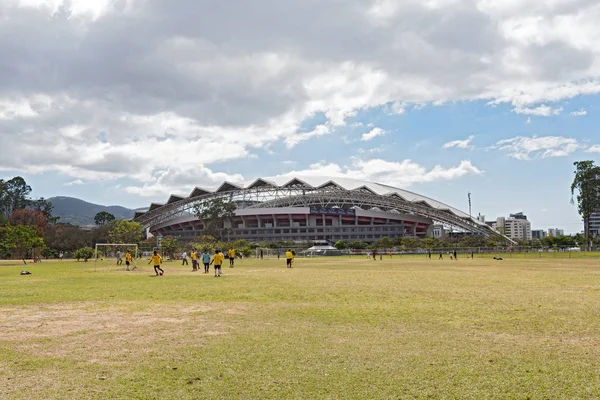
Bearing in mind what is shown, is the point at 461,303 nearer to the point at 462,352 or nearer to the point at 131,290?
the point at 462,352

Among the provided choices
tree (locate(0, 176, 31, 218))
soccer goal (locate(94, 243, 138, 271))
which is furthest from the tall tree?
soccer goal (locate(94, 243, 138, 271))

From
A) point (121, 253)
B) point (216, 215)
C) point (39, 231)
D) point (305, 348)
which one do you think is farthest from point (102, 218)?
point (305, 348)

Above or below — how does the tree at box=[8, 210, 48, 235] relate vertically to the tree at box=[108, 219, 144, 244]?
above

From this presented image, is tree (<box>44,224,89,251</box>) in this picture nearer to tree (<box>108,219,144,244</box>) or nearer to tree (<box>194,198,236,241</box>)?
tree (<box>194,198,236,241</box>)

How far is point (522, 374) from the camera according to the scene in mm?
6906

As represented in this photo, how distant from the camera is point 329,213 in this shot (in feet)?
386

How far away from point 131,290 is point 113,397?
47.4 feet

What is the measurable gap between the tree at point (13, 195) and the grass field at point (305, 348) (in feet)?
479

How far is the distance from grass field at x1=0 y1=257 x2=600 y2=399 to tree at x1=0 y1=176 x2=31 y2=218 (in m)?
146

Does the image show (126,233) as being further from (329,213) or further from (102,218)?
(102,218)

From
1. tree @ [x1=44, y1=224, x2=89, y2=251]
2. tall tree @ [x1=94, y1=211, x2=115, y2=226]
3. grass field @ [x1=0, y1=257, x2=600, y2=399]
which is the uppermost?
tall tree @ [x1=94, y1=211, x2=115, y2=226]

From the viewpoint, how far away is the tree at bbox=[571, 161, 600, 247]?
266 feet

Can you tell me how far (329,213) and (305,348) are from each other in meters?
109

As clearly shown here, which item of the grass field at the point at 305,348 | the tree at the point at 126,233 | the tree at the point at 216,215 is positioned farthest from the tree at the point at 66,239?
the grass field at the point at 305,348
